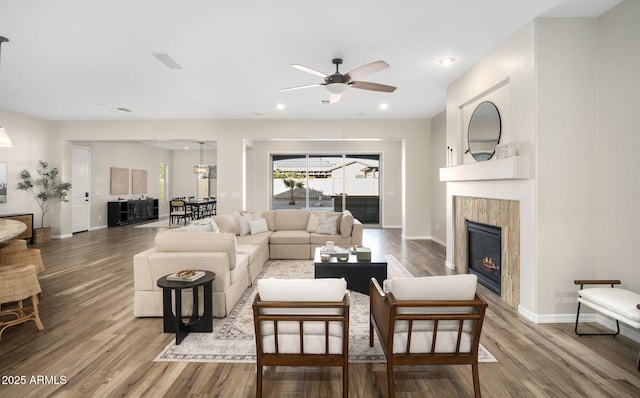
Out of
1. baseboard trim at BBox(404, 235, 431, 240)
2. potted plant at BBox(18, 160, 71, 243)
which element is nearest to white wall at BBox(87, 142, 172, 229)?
potted plant at BBox(18, 160, 71, 243)

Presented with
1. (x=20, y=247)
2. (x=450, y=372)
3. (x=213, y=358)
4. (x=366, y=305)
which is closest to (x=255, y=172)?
(x=20, y=247)

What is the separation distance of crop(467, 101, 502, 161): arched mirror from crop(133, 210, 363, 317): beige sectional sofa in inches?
92.1

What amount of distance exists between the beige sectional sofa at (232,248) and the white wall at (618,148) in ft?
11.1

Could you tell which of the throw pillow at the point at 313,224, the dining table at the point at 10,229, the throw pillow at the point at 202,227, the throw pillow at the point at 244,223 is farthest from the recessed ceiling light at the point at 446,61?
the dining table at the point at 10,229

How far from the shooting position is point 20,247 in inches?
148

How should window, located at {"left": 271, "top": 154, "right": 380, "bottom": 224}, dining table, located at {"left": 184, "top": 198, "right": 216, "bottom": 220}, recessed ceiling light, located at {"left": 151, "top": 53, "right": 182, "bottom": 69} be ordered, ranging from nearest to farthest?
recessed ceiling light, located at {"left": 151, "top": 53, "right": 182, "bottom": 69}
window, located at {"left": 271, "top": 154, "right": 380, "bottom": 224}
dining table, located at {"left": 184, "top": 198, "right": 216, "bottom": 220}

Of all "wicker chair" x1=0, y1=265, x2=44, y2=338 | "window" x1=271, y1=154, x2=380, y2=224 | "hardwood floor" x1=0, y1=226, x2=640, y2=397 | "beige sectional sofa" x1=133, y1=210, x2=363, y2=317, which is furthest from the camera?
"window" x1=271, y1=154, x2=380, y2=224

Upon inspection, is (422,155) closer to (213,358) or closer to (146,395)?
(213,358)

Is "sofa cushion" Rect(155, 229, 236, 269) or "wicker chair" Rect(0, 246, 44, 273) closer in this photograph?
"sofa cushion" Rect(155, 229, 236, 269)

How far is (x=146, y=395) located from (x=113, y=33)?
364 centimetres

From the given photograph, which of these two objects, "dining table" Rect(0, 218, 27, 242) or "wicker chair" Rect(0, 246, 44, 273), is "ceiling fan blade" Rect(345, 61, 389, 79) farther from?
"wicker chair" Rect(0, 246, 44, 273)

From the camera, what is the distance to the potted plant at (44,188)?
7311mm

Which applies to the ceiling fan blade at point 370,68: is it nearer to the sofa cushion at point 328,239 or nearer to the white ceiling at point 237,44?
the white ceiling at point 237,44

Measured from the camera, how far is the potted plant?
7.31 meters
